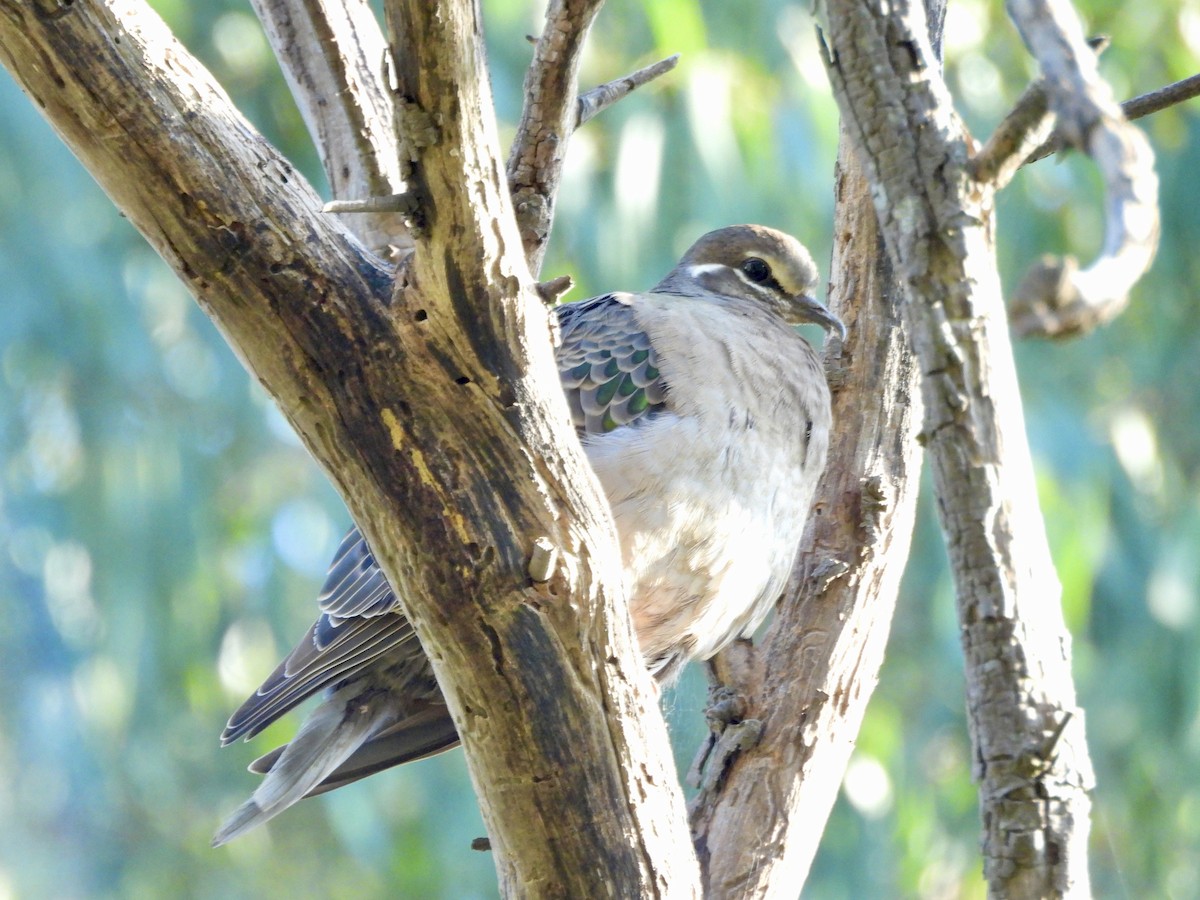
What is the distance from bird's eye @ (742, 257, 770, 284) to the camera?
3.74 metres

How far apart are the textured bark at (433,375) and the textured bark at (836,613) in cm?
86

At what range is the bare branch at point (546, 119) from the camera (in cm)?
238

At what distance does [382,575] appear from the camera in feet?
9.65

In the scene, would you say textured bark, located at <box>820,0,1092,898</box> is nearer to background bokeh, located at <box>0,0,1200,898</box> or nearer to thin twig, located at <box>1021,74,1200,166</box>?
thin twig, located at <box>1021,74,1200,166</box>

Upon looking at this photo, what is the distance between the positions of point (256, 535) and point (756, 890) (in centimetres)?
490

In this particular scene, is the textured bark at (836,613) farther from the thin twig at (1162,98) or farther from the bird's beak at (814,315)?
the thin twig at (1162,98)

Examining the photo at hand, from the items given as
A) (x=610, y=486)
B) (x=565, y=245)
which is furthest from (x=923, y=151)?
(x=565, y=245)

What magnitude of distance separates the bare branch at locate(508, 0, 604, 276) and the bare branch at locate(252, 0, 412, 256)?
0.46 meters

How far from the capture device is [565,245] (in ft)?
18.4

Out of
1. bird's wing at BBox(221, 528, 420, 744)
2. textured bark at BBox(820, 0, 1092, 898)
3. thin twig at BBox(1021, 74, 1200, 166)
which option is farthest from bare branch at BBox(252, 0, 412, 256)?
textured bark at BBox(820, 0, 1092, 898)

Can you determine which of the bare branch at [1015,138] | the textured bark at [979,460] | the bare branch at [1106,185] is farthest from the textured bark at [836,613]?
the bare branch at [1106,185]

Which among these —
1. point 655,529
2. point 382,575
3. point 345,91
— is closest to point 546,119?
point 345,91

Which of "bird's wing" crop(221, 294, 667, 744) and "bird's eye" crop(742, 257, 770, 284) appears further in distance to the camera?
"bird's eye" crop(742, 257, 770, 284)

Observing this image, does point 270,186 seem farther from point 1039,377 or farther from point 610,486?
point 1039,377
